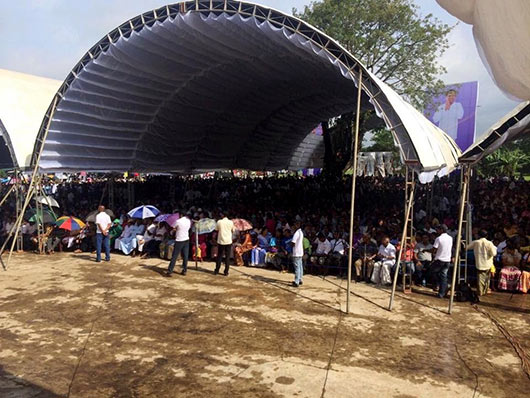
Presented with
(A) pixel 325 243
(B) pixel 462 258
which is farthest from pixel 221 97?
(B) pixel 462 258

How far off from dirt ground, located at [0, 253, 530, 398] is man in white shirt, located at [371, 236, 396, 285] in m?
0.60

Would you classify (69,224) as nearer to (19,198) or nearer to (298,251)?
(19,198)

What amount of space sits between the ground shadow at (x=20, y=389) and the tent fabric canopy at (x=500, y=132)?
7.70 m

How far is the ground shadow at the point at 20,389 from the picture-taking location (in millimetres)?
4469

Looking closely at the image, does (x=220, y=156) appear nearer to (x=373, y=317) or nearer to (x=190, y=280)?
(x=190, y=280)

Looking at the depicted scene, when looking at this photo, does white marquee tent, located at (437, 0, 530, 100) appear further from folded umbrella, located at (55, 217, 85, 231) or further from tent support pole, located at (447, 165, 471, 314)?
folded umbrella, located at (55, 217, 85, 231)

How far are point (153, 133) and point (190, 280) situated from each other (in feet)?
29.9

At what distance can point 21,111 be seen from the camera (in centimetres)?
1686

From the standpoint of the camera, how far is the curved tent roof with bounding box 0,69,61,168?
1289cm

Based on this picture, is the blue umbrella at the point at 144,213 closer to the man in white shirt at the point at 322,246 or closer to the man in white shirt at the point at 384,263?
the man in white shirt at the point at 322,246

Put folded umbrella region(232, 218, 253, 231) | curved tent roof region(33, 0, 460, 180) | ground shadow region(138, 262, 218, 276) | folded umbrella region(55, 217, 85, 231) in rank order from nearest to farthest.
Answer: curved tent roof region(33, 0, 460, 180), ground shadow region(138, 262, 218, 276), folded umbrella region(232, 218, 253, 231), folded umbrella region(55, 217, 85, 231)

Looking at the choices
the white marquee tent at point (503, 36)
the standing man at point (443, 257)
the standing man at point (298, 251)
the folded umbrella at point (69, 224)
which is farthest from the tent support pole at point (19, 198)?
the white marquee tent at point (503, 36)

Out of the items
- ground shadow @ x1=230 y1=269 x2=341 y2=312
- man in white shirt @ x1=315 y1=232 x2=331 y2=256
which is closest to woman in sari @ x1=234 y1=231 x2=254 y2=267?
ground shadow @ x1=230 y1=269 x2=341 y2=312

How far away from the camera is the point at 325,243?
33.6ft
